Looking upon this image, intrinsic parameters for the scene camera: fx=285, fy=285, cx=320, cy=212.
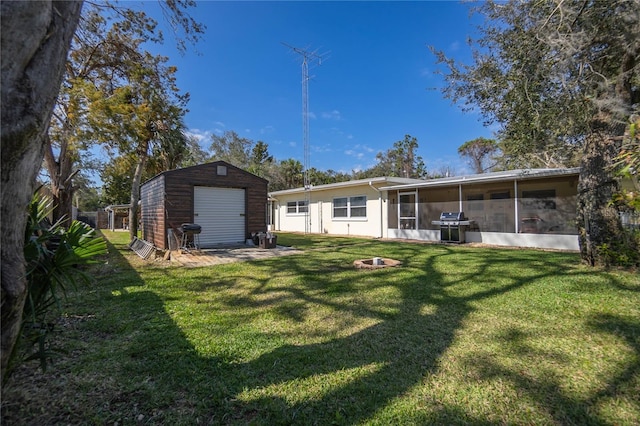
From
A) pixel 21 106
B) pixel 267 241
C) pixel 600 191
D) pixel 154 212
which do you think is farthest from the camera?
pixel 154 212

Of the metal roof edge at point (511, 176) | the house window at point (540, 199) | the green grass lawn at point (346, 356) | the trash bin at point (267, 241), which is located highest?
the metal roof edge at point (511, 176)

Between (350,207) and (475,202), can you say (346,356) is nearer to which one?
(475,202)

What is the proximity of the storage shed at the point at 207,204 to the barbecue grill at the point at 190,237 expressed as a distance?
31 centimetres

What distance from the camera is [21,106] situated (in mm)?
1262

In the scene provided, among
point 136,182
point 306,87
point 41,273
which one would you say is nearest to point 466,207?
point 306,87

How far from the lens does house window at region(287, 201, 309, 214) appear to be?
18234mm

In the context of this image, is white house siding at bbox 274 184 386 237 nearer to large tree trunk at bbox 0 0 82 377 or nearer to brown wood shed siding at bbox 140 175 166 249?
brown wood shed siding at bbox 140 175 166 249

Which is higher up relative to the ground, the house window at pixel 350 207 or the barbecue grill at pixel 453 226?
the house window at pixel 350 207

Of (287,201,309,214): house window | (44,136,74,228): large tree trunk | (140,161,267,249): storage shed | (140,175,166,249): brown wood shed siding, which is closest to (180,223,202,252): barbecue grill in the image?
(140,161,267,249): storage shed

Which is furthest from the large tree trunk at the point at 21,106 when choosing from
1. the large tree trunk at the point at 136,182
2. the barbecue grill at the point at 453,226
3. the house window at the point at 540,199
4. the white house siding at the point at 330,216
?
the white house siding at the point at 330,216

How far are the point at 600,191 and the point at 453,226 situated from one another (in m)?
5.39

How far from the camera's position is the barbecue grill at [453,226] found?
10.7m

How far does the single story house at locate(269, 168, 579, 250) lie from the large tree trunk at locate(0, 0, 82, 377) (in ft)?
35.5

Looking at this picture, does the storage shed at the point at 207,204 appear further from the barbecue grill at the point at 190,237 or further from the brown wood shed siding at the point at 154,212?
the barbecue grill at the point at 190,237
